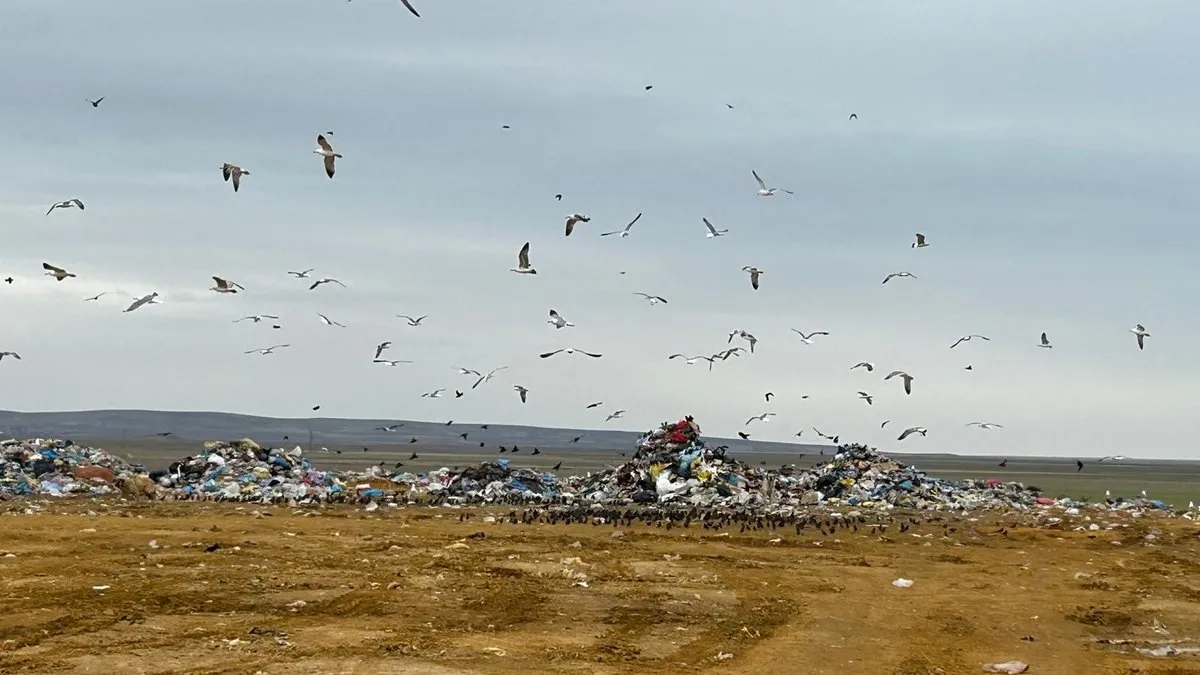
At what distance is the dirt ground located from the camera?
30.4 ft

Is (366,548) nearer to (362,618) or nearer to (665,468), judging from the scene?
(362,618)

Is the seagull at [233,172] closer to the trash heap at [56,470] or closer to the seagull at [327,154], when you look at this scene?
the seagull at [327,154]

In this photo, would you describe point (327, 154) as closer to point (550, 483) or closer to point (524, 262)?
point (524, 262)

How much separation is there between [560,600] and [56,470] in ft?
57.2

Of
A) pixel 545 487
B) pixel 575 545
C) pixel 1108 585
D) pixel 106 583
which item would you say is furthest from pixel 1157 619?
pixel 545 487

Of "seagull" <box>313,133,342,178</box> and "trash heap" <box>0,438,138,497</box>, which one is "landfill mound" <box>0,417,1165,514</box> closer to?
"trash heap" <box>0,438,138,497</box>

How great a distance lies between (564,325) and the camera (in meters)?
18.9

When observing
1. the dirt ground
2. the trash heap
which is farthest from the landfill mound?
the dirt ground

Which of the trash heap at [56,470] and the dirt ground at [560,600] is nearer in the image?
the dirt ground at [560,600]

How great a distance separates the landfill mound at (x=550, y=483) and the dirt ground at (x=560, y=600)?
5.38m

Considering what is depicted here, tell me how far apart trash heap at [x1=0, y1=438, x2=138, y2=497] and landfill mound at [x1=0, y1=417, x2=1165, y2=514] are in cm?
3

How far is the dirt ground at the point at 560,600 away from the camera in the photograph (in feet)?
30.4

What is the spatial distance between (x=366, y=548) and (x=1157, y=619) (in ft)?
29.5

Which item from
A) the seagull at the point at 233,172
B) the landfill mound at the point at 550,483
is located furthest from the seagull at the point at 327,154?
the landfill mound at the point at 550,483
